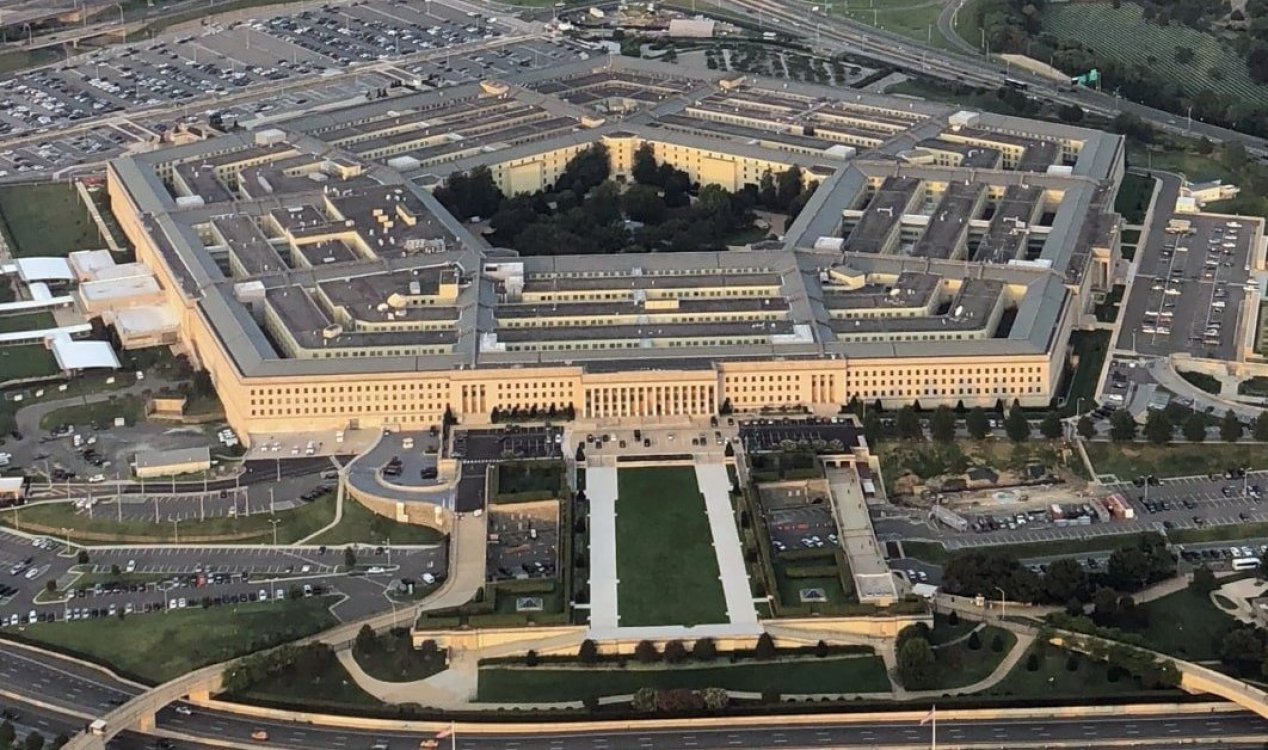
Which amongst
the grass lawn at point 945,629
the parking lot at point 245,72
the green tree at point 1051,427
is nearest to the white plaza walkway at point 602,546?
the grass lawn at point 945,629

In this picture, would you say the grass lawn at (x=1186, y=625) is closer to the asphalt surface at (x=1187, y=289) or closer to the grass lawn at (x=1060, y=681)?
the grass lawn at (x=1060, y=681)

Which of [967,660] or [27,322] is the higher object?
[967,660]

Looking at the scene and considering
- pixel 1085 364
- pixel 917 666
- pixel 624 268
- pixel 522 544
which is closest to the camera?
pixel 917 666

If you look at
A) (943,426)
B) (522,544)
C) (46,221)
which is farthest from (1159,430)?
(46,221)

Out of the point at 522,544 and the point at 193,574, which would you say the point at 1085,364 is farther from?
the point at 193,574

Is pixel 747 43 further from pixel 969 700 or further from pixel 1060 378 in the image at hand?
pixel 969 700
